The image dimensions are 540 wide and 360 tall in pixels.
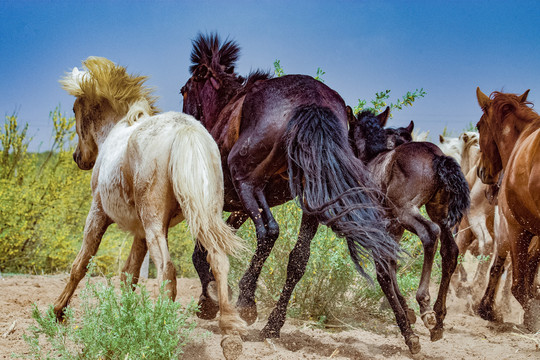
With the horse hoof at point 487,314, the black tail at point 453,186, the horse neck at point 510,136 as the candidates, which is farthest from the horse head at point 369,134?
the horse hoof at point 487,314

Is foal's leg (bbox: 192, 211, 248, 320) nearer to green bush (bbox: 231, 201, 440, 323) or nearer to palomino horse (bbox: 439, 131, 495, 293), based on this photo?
green bush (bbox: 231, 201, 440, 323)

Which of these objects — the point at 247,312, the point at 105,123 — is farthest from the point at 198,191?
the point at 105,123

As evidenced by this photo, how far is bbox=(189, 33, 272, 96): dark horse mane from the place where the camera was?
217 inches

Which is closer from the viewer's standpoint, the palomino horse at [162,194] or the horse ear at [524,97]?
the palomino horse at [162,194]

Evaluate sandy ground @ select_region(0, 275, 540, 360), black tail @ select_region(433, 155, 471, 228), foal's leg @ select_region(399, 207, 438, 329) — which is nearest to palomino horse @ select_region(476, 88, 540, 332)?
black tail @ select_region(433, 155, 471, 228)

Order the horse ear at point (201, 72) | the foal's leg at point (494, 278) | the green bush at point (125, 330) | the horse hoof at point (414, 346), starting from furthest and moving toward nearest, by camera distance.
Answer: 1. the foal's leg at point (494, 278)
2. the horse ear at point (201, 72)
3. the horse hoof at point (414, 346)
4. the green bush at point (125, 330)

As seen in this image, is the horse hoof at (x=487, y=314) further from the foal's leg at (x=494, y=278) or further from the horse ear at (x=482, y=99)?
the horse ear at (x=482, y=99)

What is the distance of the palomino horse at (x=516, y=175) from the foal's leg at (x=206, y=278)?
273 cm

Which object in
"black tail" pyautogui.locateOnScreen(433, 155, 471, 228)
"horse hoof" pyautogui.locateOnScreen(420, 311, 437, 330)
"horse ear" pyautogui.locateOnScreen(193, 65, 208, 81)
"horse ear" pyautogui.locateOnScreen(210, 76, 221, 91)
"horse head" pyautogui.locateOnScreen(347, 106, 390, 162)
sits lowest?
"horse hoof" pyautogui.locateOnScreen(420, 311, 437, 330)

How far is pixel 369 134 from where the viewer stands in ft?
19.1

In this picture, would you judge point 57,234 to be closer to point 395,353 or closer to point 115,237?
point 115,237

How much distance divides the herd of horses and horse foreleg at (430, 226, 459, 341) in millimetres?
14

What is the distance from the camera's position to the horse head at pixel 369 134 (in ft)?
19.0

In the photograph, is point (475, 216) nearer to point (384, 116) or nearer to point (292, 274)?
point (384, 116)
